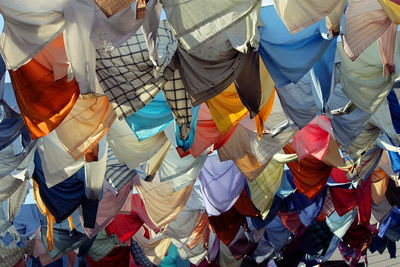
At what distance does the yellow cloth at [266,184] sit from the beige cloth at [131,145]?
2.71m

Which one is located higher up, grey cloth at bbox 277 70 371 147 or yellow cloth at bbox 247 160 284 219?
grey cloth at bbox 277 70 371 147

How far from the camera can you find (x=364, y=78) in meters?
7.45

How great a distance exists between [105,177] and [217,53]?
353cm

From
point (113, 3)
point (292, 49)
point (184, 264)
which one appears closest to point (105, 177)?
point (292, 49)

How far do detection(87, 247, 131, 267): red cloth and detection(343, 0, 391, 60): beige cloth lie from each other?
829cm

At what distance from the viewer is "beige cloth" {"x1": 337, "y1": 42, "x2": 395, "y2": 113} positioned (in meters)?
7.31

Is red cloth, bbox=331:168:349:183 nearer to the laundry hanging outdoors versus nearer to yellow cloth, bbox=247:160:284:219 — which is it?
the laundry hanging outdoors

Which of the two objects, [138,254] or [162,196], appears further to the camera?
[138,254]

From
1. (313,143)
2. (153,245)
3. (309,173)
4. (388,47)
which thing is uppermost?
(388,47)

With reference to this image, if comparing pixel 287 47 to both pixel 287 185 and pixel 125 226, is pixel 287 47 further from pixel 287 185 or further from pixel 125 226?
pixel 125 226

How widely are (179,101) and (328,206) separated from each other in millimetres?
7115

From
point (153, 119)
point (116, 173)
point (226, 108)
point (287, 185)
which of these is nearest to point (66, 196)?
point (116, 173)

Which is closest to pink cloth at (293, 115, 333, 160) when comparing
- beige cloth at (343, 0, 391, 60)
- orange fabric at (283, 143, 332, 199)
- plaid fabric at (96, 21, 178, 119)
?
orange fabric at (283, 143, 332, 199)

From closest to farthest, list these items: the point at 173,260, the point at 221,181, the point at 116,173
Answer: the point at 116,173 < the point at 221,181 < the point at 173,260
